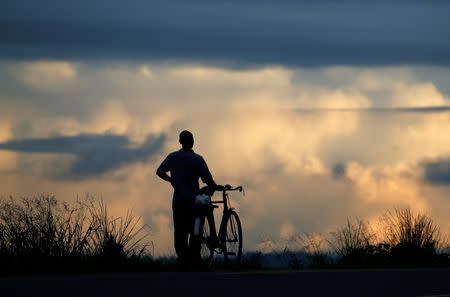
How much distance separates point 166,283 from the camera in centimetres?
1248

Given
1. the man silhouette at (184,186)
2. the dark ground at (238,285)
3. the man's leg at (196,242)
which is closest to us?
the dark ground at (238,285)

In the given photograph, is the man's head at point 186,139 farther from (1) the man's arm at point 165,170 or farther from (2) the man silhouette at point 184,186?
(1) the man's arm at point 165,170

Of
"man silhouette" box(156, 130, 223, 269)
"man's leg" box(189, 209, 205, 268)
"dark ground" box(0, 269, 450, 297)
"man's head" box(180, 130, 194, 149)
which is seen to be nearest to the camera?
"dark ground" box(0, 269, 450, 297)

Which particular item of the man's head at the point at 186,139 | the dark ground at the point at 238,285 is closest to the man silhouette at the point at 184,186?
the man's head at the point at 186,139

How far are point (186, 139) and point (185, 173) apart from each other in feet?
1.90

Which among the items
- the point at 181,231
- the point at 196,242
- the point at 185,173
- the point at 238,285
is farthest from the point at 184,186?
the point at 238,285

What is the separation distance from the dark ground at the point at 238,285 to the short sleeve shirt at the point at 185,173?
94.8 inches

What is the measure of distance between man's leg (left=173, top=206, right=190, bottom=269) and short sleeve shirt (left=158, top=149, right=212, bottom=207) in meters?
0.16

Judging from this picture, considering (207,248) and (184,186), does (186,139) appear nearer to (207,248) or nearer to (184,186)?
(184,186)

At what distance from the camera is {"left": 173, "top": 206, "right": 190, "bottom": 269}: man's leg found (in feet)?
55.3

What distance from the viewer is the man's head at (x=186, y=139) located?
16984mm

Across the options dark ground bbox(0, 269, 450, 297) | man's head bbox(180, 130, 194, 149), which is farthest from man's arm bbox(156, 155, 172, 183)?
dark ground bbox(0, 269, 450, 297)

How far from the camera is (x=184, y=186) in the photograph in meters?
16.9

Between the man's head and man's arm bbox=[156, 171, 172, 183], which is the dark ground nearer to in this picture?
man's arm bbox=[156, 171, 172, 183]
